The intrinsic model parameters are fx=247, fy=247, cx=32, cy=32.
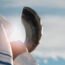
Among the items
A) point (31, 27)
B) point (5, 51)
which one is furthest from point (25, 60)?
point (31, 27)

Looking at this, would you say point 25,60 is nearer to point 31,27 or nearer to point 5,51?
point 5,51

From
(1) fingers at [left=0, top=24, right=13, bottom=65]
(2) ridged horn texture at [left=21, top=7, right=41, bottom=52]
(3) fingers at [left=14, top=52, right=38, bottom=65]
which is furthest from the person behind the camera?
(2) ridged horn texture at [left=21, top=7, right=41, bottom=52]

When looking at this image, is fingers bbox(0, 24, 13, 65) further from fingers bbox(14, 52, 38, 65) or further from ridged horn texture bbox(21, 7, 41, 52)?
ridged horn texture bbox(21, 7, 41, 52)

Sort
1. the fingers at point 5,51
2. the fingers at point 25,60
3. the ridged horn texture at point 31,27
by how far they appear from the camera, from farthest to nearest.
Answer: the ridged horn texture at point 31,27 → the fingers at point 25,60 → the fingers at point 5,51

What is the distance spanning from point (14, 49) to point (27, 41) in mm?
110

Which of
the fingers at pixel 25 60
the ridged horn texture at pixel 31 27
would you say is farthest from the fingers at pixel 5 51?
the ridged horn texture at pixel 31 27

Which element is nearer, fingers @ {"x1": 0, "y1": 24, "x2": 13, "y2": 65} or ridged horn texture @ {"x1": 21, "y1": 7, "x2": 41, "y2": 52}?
fingers @ {"x1": 0, "y1": 24, "x2": 13, "y2": 65}

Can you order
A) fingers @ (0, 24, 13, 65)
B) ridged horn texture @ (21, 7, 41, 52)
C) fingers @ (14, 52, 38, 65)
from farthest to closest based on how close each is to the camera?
ridged horn texture @ (21, 7, 41, 52) < fingers @ (14, 52, 38, 65) < fingers @ (0, 24, 13, 65)

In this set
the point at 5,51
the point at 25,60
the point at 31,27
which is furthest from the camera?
the point at 31,27

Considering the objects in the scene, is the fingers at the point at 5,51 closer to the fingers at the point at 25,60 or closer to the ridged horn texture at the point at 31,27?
the fingers at the point at 25,60

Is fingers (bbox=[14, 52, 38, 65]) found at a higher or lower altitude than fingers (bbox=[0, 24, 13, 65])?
lower

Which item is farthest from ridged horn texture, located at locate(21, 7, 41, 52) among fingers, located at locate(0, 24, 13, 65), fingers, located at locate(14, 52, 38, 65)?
fingers, located at locate(0, 24, 13, 65)

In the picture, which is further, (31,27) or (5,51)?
(31,27)

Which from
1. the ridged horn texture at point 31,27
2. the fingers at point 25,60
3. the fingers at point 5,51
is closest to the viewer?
the fingers at point 5,51
